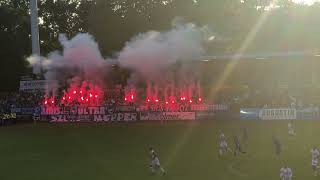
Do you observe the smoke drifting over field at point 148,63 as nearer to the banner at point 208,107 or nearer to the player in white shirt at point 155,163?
the banner at point 208,107

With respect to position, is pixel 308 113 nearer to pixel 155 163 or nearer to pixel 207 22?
pixel 155 163

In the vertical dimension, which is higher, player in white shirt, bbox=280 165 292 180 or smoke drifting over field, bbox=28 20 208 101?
smoke drifting over field, bbox=28 20 208 101

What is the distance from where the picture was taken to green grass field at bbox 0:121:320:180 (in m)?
30.2

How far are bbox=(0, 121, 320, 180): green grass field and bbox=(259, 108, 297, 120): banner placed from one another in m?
0.45

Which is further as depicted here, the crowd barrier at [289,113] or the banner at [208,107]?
the banner at [208,107]

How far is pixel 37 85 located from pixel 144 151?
21884 mm

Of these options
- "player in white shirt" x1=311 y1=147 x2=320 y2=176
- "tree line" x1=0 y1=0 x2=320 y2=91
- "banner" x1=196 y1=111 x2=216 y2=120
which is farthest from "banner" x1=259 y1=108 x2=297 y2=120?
"tree line" x1=0 y1=0 x2=320 y2=91

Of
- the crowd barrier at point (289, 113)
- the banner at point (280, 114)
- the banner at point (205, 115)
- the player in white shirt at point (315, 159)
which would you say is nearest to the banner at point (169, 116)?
the banner at point (205, 115)

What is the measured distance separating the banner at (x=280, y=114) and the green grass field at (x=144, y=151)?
17.8 inches

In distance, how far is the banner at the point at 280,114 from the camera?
148 feet

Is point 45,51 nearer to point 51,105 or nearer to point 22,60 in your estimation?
A: point 22,60

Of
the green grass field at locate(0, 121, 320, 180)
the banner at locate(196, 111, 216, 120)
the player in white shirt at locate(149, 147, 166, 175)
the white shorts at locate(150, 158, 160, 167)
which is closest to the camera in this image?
the player in white shirt at locate(149, 147, 166, 175)

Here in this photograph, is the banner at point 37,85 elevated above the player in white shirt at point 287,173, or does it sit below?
above

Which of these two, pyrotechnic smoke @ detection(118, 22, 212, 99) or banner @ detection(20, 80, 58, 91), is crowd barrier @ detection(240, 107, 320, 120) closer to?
pyrotechnic smoke @ detection(118, 22, 212, 99)
